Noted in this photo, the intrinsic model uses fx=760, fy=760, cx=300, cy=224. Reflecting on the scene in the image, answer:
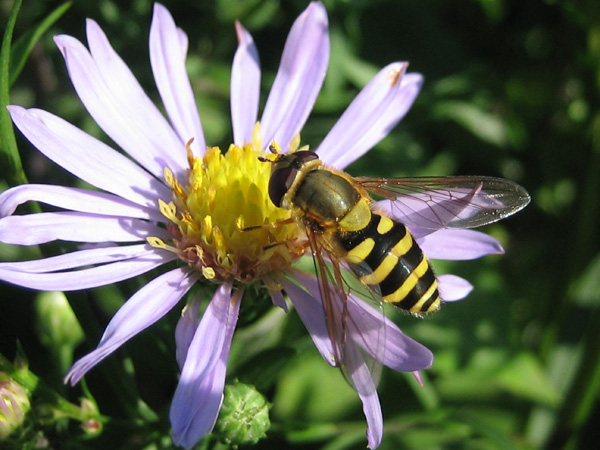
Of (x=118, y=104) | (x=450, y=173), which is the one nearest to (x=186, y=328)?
(x=118, y=104)

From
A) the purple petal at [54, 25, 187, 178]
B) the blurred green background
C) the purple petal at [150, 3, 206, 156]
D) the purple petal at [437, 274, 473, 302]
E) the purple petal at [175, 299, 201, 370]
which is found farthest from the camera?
the blurred green background

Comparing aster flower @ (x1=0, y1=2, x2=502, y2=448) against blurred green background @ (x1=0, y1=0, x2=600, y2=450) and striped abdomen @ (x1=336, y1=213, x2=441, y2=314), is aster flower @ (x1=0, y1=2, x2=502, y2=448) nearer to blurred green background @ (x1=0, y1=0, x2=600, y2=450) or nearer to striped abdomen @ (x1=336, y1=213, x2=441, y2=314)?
striped abdomen @ (x1=336, y1=213, x2=441, y2=314)

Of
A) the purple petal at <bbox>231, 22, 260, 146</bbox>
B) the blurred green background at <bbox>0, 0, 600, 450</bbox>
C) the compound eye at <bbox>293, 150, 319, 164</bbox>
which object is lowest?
the blurred green background at <bbox>0, 0, 600, 450</bbox>

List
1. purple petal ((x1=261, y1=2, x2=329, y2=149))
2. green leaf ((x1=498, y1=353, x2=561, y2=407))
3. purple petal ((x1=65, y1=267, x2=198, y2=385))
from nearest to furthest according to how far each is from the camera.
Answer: purple petal ((x1=65, y1=267, x2=198, y2=385)) < purple petal ((x1=261, y1=2, x2=329, y2=149)) < green leaf ((x1=498, y1=353, x2=561, y2=407))

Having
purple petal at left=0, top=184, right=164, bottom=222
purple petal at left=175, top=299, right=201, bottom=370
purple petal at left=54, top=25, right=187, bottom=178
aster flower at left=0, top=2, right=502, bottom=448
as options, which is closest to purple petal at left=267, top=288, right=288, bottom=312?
aster flower at left=0, top=2, right=502, bottom=448

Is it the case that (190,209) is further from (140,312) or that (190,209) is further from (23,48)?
(23,48)

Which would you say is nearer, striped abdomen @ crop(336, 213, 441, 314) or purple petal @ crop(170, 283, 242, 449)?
purple petal @ crop(170, 283, 242, 449)

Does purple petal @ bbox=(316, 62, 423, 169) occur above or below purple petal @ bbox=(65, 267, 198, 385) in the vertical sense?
above
